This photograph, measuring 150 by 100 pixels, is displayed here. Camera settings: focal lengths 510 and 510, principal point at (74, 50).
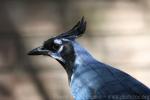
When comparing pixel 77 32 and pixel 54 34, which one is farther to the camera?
pixel 54 34

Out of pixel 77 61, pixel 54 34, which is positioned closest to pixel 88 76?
pixel 77 61

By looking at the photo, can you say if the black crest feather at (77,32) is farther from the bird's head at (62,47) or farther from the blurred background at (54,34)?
the blurred background at (54,34)

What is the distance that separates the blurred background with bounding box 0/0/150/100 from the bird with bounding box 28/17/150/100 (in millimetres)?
664

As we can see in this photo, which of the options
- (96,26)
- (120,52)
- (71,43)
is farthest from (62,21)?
(71,43)

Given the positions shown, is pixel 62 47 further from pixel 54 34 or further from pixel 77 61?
pixel 54 34

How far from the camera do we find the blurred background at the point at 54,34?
218cm

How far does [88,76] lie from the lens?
1.44 meters

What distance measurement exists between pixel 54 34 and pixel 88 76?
2.52 feet

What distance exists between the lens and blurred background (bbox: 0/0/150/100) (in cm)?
218

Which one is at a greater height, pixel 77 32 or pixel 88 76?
pixel 77 32

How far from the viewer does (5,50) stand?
219 centimetres

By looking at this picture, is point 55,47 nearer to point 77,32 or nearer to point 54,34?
point 77,32

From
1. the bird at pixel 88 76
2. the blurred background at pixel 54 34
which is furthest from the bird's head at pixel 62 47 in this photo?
the blurred background at pixel 54 34

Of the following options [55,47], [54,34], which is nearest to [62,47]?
[55,47]
